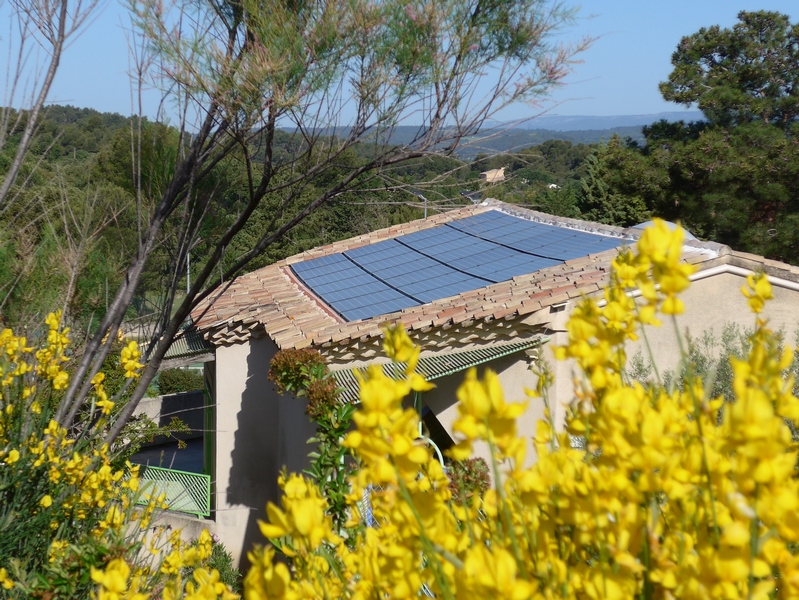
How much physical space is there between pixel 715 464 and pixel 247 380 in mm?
9774

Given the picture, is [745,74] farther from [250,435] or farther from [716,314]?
[250,435]

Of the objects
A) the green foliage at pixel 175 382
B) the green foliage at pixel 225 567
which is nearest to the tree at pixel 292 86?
the green foliage at pixel 225 567

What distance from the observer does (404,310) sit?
8969 mm

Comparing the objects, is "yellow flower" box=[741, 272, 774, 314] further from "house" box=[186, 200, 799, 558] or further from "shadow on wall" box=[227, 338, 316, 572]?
"shadow on wall" box=[227, 338, 316, 572]

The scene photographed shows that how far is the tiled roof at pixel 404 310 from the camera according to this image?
8.29 metres

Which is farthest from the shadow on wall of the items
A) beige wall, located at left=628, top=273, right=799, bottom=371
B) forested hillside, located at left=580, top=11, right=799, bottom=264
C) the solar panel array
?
forested hillside, located at left=580, top=11, right=799, bottom=264

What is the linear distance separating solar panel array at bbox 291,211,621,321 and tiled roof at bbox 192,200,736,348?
0.27 metres

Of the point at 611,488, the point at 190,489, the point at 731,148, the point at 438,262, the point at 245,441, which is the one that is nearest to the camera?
the point at 611,488

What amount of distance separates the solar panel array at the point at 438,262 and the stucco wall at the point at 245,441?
1461 millimetres

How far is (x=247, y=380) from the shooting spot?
10539 mm

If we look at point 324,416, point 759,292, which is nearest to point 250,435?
point 324,416

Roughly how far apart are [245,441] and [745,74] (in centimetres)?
2212

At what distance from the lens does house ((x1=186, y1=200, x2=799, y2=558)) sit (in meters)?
8.27

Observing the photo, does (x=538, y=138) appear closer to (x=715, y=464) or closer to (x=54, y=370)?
(x=54, y=370)
